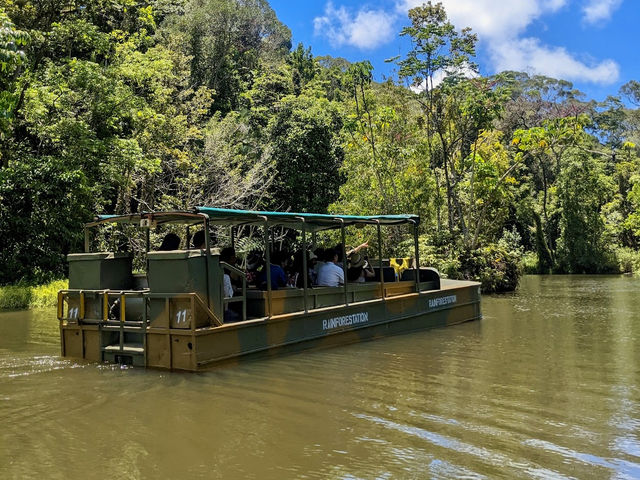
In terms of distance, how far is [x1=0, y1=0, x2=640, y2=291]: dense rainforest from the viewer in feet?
60.4

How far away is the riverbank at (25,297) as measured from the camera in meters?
16.0

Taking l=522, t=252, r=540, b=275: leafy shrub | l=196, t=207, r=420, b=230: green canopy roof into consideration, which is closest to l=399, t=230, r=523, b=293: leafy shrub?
l=196, t=207, r=420, b=230: green canopy roof

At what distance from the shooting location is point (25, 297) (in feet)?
53.5

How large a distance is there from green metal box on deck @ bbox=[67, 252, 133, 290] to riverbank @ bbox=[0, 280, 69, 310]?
8.54 m

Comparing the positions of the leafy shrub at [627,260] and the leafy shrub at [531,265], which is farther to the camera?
the leafy shrub at [531,265]

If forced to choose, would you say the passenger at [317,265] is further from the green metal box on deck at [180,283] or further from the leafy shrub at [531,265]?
the leafy shrub at [531,265]

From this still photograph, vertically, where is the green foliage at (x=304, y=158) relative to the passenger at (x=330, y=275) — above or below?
above

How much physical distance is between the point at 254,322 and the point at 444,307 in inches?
217

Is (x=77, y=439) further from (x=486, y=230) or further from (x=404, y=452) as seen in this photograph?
(x=486, y=230)

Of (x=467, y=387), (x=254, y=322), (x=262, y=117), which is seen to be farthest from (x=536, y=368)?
(x=262, y=117)

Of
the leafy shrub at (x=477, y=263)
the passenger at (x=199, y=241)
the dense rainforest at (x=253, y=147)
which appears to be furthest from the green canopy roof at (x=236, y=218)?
the leafy shrub at (x=477, y=263)

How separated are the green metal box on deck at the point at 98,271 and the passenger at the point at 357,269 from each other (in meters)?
4.10

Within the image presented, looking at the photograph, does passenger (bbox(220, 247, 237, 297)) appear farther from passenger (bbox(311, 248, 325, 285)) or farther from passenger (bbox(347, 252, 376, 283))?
passenger (bbox(347, 252, 376, 283))

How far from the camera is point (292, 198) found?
2794cm
